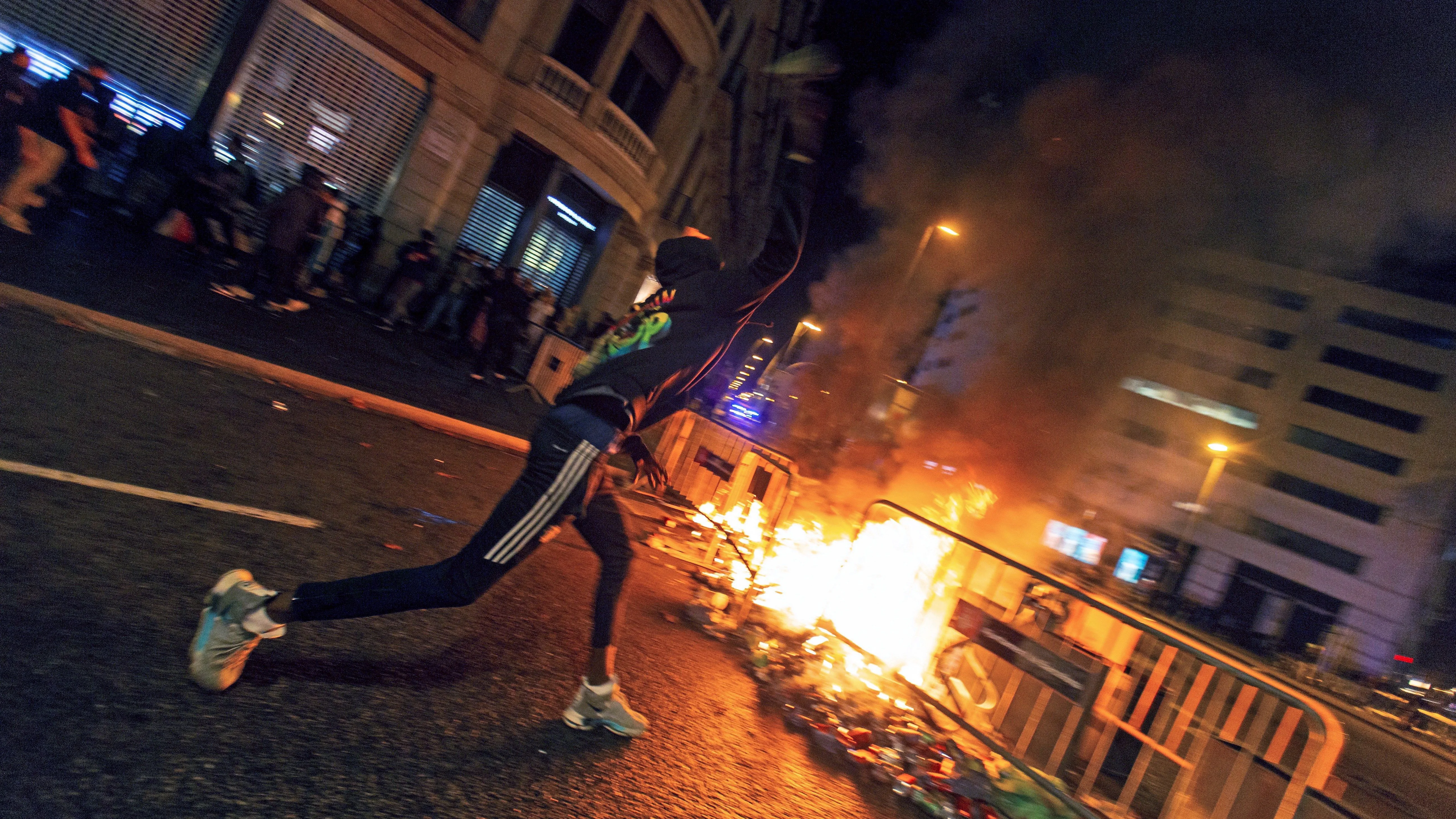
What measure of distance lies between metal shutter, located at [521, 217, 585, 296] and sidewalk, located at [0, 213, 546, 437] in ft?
18.9

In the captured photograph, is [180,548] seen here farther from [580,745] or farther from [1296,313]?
[1296,313]

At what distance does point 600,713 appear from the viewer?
2.67 m

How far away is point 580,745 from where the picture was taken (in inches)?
102

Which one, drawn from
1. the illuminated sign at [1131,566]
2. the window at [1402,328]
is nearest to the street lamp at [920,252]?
the illuminated sign at [1131,566]

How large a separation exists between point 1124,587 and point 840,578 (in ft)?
62.5

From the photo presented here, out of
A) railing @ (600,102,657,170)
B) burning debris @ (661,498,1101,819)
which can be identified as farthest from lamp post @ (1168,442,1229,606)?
burning debris @ (661,498,1101,819)

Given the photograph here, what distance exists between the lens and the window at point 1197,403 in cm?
1282

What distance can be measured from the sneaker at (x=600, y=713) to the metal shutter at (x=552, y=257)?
14.0 m

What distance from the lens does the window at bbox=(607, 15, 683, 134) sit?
1598cm

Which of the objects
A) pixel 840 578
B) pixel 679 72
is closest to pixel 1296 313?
pixel 679 72

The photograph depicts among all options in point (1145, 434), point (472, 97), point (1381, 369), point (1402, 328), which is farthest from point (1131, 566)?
point (1402, 328)

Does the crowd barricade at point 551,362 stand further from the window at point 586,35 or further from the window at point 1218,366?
the window at point 1218,366

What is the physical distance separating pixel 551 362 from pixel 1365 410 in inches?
1764

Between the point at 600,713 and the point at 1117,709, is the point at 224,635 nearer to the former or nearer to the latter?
the point at 600,713
